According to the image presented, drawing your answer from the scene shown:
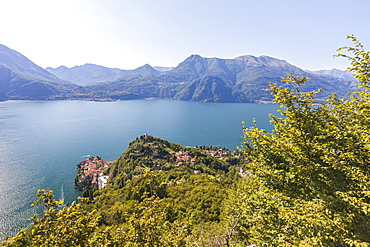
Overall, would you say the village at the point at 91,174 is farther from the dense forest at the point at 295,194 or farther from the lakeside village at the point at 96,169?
the dense forest at the point at 295,194

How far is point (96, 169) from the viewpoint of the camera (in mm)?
71188

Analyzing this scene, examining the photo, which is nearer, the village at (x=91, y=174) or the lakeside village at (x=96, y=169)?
the village at (x=91, y=174)

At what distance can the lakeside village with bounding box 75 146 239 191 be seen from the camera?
61.8 meters

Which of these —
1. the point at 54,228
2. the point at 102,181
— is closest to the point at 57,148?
the point at 102,181

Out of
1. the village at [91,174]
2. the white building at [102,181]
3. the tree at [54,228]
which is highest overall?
the tree at [54,228]

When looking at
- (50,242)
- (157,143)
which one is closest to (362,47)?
(50,242)

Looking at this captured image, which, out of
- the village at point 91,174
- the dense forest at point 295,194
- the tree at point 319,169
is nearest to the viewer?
the dense forest at point 295,194

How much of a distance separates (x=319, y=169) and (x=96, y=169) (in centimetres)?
7772

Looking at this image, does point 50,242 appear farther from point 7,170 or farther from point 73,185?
point 7,170

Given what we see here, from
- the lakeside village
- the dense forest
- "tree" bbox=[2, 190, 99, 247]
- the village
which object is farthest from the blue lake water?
the dense forest

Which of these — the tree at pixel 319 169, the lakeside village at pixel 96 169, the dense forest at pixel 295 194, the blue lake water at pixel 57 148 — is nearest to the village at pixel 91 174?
the lakeside village at pixel 96 169

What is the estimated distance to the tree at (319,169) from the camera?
5727 mm

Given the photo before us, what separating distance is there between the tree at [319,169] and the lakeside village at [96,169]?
63.8m

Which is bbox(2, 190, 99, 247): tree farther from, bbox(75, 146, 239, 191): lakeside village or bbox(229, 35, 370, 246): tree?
bbox(75, 146, 239, 191): lakeside village
